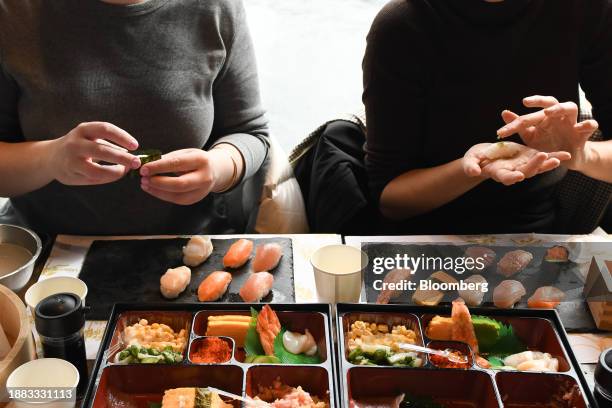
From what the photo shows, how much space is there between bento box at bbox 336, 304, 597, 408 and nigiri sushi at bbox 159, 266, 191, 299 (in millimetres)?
388

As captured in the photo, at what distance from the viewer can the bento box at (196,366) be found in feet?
3.48

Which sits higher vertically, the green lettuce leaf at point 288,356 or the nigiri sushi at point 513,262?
the green lettuce leaf at point 288,356

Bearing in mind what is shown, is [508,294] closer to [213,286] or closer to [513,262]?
[513,262]

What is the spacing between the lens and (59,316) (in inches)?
40.3

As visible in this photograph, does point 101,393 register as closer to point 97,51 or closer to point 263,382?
point 263,382

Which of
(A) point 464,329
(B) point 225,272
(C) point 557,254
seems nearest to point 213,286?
(B) point 225,272

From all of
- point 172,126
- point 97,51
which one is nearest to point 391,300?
point 172,126

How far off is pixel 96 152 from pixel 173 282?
0.31 m

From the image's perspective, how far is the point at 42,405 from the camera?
1.02 m

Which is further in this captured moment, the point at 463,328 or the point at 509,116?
the point at 509,116

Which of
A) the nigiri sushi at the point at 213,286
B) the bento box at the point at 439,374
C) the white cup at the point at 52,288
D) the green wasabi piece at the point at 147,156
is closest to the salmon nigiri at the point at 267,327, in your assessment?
the bento box at the point at 439,374

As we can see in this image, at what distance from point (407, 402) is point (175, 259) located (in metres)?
0.65

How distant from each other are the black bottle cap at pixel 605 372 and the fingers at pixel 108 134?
0.94 m

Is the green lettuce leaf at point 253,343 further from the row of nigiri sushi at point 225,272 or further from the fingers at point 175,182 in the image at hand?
the fingers at point 175,182
